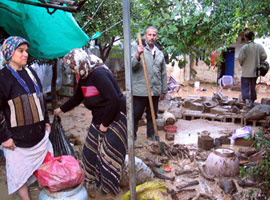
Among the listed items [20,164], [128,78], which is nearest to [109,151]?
[20,164]

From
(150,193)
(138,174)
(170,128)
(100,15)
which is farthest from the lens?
(100,15)

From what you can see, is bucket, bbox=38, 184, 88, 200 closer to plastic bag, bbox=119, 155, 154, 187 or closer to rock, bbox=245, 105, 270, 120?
plastic bag, bbox=119, 155, 154, 187

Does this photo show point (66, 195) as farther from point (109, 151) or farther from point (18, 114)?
point (18, 114)

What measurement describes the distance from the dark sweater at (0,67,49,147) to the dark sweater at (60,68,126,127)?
61 centimetres

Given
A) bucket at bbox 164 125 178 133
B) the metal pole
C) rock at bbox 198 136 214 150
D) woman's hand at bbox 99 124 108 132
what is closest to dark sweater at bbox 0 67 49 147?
woman's hand at bbox 99 124 108 132

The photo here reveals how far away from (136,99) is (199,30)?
1.72 meters

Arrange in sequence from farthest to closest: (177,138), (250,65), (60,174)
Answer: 1. (250,65)
2. (177,138)
3. (60,174)

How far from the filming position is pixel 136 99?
204 inches

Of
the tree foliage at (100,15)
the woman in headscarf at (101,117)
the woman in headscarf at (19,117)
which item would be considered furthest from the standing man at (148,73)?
the woman in headscarf at (19,117)

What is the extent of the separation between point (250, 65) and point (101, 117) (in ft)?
18.7

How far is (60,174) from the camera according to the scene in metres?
2.70

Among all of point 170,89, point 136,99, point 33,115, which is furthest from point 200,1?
point 170,89

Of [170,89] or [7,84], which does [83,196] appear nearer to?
[7,84]

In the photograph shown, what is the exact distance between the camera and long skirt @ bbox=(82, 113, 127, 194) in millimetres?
3273
